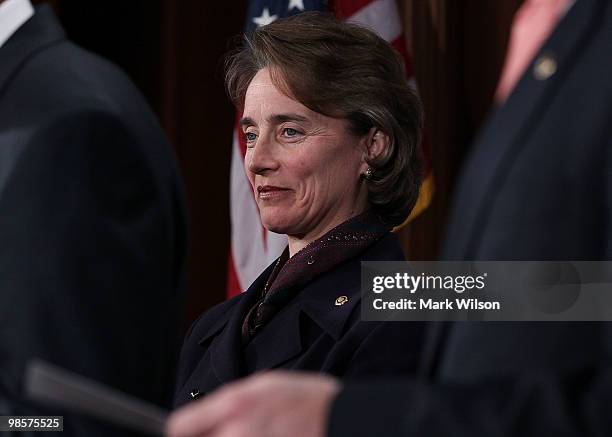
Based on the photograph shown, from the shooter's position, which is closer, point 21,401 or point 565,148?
point 565,148

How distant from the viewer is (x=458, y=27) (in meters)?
3.82

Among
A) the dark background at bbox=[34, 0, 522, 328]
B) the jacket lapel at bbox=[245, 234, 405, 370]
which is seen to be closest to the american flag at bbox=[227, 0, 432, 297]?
the dark background at bbox=[34, 0, 522, 328]

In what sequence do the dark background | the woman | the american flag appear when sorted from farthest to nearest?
the dark background → the american flag → the woman

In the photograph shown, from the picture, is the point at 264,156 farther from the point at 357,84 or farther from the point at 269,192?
the point at 357,84

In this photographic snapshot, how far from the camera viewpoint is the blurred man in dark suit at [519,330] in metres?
0.96

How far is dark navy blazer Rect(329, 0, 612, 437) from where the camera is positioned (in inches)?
38.0

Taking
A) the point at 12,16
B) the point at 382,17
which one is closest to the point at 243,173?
the point at 382,17

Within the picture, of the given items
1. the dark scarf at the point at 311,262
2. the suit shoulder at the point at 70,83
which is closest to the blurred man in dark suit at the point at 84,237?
the suit shoulder at the point at 70,83

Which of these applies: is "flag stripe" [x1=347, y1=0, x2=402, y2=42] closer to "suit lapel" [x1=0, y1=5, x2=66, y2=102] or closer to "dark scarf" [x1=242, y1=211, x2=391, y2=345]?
"dark scarf" [x1=242, y1=211, x2=391, y2=345]

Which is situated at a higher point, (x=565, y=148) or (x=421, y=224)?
(x=565, y=148)

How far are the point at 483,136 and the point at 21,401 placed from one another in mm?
599

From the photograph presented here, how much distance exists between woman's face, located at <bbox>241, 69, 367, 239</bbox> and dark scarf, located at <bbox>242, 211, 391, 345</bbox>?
0.20ft

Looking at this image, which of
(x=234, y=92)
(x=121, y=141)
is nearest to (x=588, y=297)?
(x=121, y=141)

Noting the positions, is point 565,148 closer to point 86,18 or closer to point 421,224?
point 421,224
